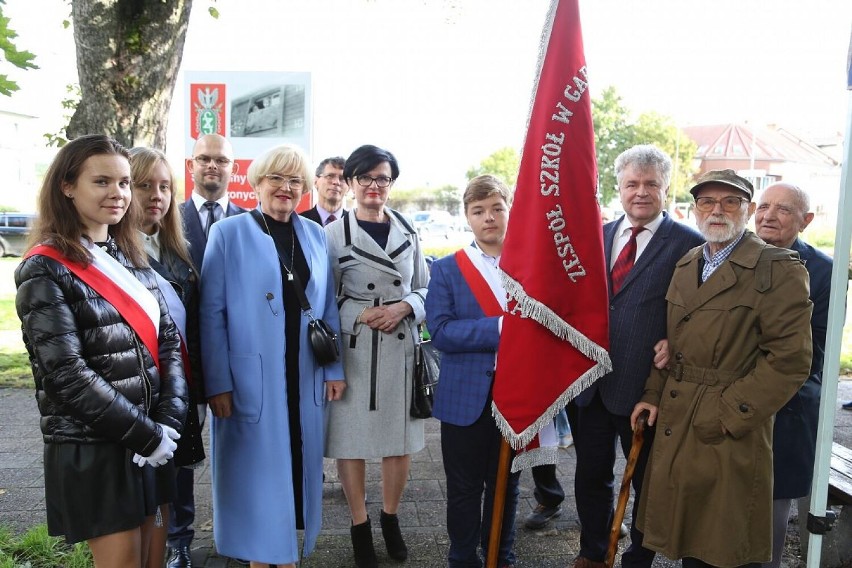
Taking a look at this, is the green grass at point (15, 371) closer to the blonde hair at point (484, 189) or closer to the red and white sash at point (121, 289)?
the red and white sash at point (121, 289)

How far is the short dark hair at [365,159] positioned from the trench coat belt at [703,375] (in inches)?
70.7

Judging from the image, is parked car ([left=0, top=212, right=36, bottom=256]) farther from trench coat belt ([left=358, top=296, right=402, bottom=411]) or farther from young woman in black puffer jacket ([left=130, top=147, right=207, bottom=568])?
trench coat belt ([left=358, top=296, right=402, bottom=411])

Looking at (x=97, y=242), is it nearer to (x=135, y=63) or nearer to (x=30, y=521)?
(x=30, y=521)

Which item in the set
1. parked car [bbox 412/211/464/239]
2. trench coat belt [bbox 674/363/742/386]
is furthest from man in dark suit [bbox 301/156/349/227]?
parked car [bbox 412/211/464/239]

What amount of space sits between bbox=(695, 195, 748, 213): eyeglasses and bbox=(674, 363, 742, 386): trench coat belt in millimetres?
687

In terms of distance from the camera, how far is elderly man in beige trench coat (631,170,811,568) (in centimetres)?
252

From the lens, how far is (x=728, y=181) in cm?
272

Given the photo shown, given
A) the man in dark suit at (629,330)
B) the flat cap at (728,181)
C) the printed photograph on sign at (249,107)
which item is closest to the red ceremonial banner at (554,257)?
the man in dark suit at (629,330)

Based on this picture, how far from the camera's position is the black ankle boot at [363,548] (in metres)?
3.37

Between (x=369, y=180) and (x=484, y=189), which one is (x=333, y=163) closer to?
(x=369, y=180)

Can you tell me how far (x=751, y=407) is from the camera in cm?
251

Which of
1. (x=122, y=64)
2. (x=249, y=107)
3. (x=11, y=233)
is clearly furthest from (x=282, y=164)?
(x=11, y=233)

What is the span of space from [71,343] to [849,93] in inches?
115

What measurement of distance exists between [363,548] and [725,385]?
2.00 meters
